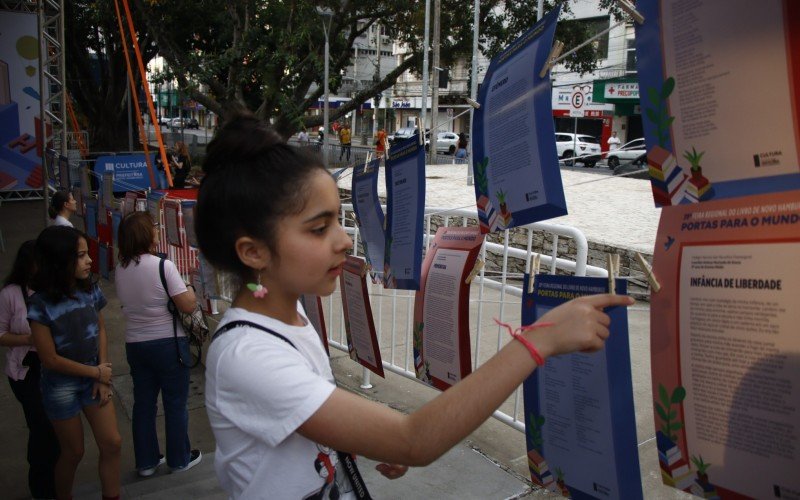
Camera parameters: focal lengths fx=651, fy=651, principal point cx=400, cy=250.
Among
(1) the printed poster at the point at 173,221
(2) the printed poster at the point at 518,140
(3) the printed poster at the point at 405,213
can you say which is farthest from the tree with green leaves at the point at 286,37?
(2) the printed poster at the point at 518,140

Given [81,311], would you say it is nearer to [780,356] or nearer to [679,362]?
[679,362]

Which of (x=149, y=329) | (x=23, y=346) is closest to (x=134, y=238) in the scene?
(x=149, y=329)

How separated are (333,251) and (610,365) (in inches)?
31.3

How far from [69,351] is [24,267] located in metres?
0.52

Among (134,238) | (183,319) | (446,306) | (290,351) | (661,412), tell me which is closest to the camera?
(290,351)

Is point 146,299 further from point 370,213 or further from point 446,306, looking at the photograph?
point 446,306

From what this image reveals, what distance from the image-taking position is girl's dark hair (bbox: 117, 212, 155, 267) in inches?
142

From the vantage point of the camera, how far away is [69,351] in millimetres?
3025

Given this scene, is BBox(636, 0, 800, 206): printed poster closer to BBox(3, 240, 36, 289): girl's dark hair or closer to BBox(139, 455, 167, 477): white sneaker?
BBox(3, 240, 36, 289): girl's dark hair

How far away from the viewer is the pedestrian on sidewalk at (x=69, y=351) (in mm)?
2984

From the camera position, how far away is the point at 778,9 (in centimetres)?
124

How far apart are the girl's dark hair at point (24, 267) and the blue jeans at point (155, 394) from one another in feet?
2.23

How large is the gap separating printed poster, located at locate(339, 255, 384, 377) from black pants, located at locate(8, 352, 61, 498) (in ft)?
5.16

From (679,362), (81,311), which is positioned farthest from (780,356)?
(81,311)
